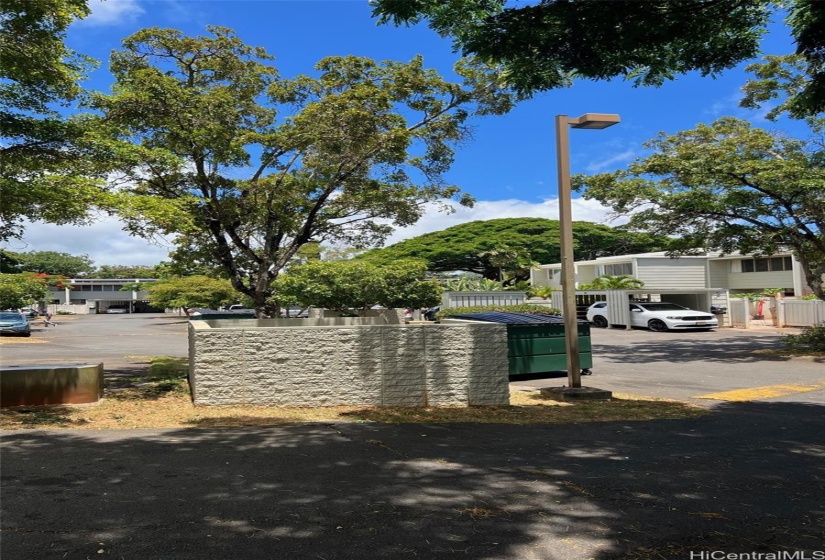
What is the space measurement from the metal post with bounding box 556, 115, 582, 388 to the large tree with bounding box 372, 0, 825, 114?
3.21m

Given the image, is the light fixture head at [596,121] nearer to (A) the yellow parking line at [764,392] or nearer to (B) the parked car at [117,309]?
(A) the yellow parking line at [764,392]

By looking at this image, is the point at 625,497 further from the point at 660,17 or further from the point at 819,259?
the point at 819,259

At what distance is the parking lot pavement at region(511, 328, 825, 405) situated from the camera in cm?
1118

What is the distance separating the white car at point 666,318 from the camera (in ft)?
91.5

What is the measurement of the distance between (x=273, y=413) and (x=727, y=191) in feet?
46.7

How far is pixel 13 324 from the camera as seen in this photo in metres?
29.0

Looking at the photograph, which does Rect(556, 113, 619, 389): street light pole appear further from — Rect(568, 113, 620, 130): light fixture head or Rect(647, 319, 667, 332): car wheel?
Rect(647, 319, 667, 332): car wheel

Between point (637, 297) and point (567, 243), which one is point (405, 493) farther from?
point (637, 297)

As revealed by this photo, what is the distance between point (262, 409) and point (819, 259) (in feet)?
59.2

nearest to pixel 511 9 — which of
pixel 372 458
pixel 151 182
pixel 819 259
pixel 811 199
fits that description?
pixel 372 458

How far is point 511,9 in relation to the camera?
629 cm

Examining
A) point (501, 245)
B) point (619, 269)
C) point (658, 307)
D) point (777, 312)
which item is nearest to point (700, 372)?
point (658, 307)

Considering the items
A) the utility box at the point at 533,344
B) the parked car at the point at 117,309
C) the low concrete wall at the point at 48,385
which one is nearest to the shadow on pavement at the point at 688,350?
the utility box at the point at 533,344

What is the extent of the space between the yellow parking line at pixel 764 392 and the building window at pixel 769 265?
1336 inches
